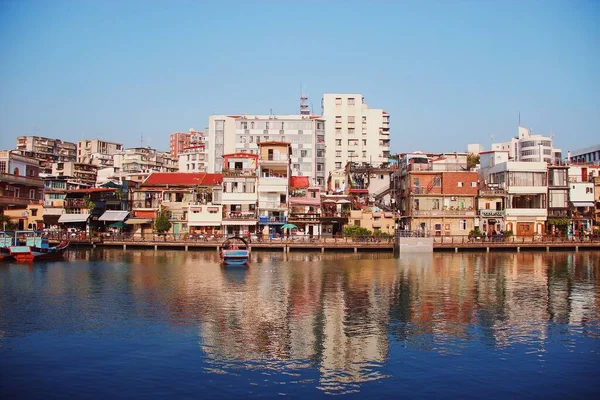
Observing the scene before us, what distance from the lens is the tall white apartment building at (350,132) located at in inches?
4242

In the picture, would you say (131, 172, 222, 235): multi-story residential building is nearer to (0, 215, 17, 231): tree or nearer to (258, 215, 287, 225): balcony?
(258, 215, 287, 225): balcony

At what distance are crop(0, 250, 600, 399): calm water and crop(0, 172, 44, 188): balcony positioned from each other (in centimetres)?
2715

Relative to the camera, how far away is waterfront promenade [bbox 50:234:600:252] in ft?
223

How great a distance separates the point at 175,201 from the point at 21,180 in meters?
18.9

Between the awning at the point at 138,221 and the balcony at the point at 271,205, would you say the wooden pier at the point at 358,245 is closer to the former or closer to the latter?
the awning at the point at 138,221

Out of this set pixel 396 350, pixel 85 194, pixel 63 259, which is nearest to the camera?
pixel 396 350

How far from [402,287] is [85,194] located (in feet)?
189

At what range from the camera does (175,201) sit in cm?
7831

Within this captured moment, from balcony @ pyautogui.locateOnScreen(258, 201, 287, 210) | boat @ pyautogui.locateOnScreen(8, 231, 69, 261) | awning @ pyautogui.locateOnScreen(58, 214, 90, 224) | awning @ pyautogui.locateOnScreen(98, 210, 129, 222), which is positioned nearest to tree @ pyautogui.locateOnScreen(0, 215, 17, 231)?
awning @ pyautogui.locateOnScreen(58, 214, 90, 224)

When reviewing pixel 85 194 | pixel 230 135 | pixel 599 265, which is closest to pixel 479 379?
pixel 599 265

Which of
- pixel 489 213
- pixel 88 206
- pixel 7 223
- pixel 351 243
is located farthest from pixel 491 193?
pixel 7 223

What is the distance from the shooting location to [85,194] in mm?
83062

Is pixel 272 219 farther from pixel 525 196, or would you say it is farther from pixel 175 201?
pixel 525 196

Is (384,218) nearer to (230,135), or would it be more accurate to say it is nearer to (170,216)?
(170,216)
